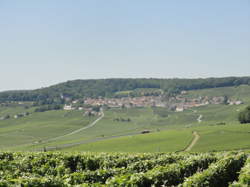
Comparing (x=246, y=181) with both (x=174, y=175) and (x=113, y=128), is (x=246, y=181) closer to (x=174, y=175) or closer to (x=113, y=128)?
(x=174, y=175)

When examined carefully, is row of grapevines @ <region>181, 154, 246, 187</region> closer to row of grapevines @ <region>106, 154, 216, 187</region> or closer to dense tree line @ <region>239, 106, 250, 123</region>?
row of grapevines @ <region>106, 154, 216, 187</region>

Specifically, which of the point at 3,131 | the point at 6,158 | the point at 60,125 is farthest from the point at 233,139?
the point at 3,131

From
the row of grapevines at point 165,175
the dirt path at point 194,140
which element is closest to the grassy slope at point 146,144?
the dirt path at point 194,140

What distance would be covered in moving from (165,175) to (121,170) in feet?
11.6

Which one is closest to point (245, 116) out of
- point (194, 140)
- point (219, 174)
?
point (194, 140)

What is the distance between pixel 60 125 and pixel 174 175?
7109 inches

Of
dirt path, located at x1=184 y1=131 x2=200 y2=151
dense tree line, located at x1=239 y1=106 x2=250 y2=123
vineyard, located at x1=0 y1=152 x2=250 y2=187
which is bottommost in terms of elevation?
dirt path, located at x1=184 y1=131 x2=200 y2=151

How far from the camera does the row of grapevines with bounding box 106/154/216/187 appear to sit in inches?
760

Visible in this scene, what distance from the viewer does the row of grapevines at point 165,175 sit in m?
19.3

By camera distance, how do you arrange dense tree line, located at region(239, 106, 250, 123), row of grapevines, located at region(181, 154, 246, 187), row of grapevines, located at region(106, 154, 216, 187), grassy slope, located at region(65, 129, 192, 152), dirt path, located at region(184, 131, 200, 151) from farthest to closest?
dense tree line, located at region(239, 106, 250, 123) < grassy slope, located at region(65, 129, 192, 152) < dirt path, located at region(184, 131, 200, 151) < row of grapevines, located at region(181, 154, 246, 187) < row of grapevines, located at region(106, 154, 216, 187)

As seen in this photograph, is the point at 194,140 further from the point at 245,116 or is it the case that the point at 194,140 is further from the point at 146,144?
the point at 245,116

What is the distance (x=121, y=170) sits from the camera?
2452 centimetres

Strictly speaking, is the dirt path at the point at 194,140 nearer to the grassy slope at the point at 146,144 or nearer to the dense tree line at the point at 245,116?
the grassy slope at the point at 146,144

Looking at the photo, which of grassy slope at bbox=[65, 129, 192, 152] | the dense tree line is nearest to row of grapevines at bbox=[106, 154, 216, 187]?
grassy slope at bbox=[65, 129, 192, 152]
